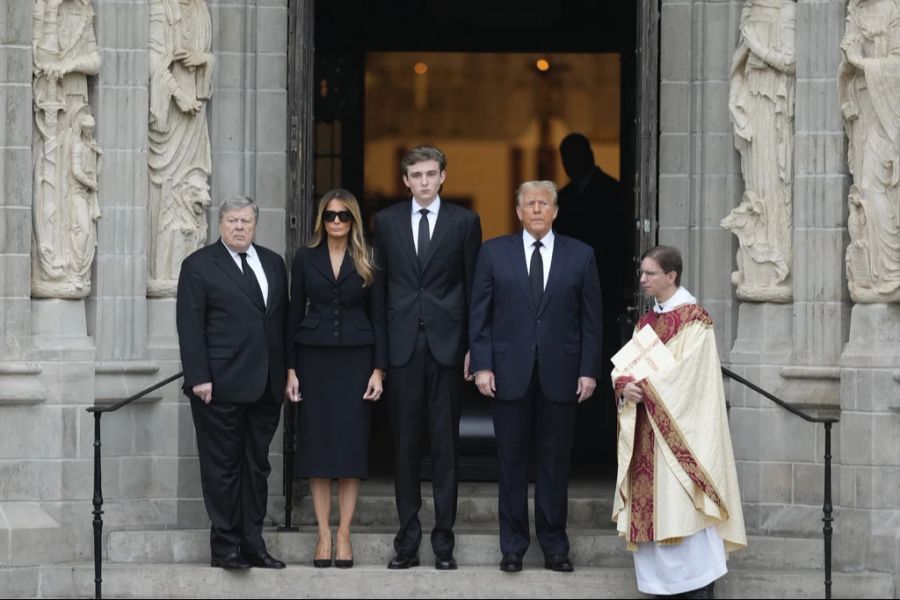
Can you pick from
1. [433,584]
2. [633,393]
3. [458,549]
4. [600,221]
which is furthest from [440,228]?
[600,221]

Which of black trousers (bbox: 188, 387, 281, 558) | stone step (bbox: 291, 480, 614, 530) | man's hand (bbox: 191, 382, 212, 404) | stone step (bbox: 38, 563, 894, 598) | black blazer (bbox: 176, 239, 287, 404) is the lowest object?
stone step (bbox: 38, 563, 894, 598)

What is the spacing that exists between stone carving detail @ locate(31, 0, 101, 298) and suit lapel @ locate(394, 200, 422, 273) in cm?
179

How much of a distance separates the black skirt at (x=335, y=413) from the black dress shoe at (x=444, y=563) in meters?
0.58

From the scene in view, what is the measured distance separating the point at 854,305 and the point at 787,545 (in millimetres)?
1349

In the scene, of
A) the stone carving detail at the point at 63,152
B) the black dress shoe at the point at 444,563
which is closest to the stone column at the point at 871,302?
the black dress shoe at the point at 444,563

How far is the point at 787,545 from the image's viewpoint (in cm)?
1132

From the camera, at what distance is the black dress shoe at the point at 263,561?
35.5 ft

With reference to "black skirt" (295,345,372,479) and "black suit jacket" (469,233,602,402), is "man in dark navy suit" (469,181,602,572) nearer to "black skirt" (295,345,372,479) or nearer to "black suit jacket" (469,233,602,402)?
"black suit jacket" (469,233,602,402)

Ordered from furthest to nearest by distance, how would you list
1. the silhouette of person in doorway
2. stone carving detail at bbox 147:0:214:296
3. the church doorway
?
1. the silhouette of person in doorway
2. the church doorway
3. stone carving detail at bbox 147:0:214:296

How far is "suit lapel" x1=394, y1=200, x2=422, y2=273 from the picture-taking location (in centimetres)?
1086

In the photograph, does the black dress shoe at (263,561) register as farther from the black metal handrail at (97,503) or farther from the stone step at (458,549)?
the black metal handrail at (97,503)

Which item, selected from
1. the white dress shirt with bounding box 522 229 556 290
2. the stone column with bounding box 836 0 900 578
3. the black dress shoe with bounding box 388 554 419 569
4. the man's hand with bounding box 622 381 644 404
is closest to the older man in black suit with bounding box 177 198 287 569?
the black dress shoe with bounding box 388 554 419 569

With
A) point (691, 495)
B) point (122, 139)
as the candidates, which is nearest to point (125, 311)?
point (122, 139)

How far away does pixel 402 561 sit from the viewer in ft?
35.6
